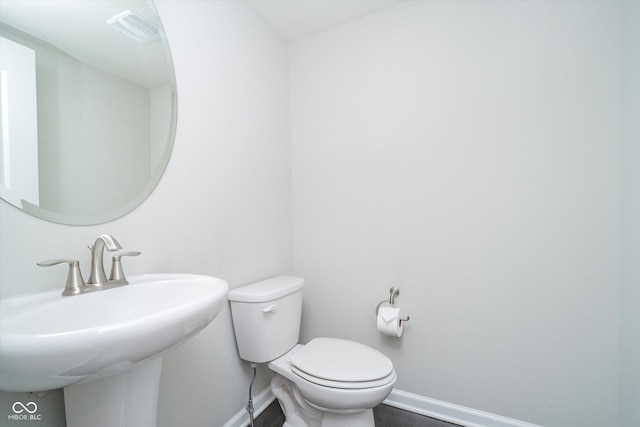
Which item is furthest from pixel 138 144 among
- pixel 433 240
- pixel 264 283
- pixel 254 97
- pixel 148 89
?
pixel 433 240

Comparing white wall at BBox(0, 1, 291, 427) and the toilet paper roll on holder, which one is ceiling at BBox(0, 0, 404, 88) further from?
the toilet paper roll on holder

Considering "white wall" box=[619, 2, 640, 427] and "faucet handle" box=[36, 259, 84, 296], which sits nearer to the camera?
"faucet handle" box=[36, 259, 84, 296]

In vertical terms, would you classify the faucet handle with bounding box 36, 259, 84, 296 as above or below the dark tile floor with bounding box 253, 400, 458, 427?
above

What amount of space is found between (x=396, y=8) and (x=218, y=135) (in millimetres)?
1219

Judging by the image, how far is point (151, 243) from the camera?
1051mm

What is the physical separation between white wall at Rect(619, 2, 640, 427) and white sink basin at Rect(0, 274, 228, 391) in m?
1.49

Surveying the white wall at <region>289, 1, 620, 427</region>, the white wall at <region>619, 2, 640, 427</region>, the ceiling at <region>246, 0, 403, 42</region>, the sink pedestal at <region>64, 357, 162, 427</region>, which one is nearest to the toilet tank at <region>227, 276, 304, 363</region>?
the white wall at <region>289, 1, 620, 427</region>

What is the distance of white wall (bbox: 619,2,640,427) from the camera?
1.04 metres

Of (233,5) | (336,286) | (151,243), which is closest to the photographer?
(151,243)

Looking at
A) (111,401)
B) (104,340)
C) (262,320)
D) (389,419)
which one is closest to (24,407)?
(111,401)

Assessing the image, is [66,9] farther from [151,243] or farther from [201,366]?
[201,366]

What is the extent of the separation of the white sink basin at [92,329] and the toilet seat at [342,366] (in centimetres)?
63

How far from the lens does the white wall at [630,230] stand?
40.8 inches

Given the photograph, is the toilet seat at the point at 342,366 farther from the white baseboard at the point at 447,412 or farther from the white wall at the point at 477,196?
the white baseboard at the point at 447,412
